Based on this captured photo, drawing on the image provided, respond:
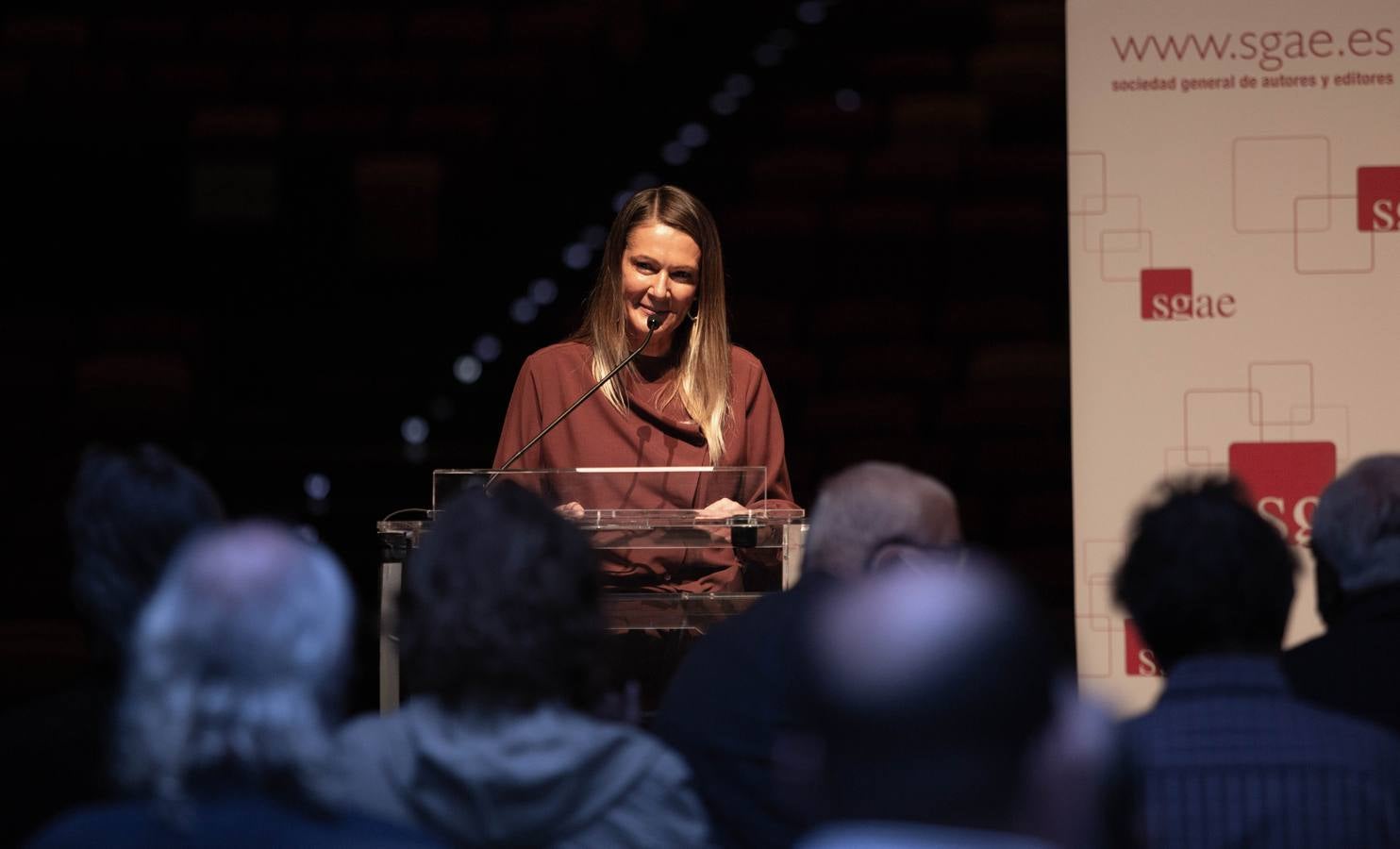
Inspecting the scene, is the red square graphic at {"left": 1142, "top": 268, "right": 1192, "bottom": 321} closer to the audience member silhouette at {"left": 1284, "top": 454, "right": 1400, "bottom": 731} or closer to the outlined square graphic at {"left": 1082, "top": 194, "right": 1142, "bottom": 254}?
the outlined square graphic at {"left": 1082, "top": 194, "right": 1142, "bottom": 254}

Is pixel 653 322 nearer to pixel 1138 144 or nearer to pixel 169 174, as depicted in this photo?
pixel 1138 144

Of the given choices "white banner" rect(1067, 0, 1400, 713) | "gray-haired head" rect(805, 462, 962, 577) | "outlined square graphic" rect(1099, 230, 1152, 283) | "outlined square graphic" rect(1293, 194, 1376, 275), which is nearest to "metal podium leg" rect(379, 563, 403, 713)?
"gray-haired head" rect(805, 462, 962, 577)

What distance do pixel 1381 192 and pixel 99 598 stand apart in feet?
9.84

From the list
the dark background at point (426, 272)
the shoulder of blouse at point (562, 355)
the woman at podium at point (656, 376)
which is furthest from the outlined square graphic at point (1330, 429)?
the shoulder of blouse at point (562, 355)

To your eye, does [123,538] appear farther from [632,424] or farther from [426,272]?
[426,272]

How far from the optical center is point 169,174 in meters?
4.86

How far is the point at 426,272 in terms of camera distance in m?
4.92

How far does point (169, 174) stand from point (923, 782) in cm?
409

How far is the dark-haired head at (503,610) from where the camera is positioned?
1.42 metres

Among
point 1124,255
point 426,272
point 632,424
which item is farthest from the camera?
point 426,272

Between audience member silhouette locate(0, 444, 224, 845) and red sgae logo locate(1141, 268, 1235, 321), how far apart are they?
255 centimetres

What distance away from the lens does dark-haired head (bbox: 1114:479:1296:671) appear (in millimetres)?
1673

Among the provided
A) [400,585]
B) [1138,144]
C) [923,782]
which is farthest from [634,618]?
[1138,144]

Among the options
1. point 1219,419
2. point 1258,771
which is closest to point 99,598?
point 1258,771
